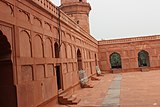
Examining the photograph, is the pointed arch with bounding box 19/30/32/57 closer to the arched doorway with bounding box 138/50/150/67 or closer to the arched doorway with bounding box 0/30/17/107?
the arched doorway with bounding box 0/30/17/107

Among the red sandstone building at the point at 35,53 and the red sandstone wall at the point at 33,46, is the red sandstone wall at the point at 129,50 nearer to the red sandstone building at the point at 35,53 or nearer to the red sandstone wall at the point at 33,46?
the red sandstone building at the point at 35,53

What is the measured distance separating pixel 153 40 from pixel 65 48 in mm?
17995

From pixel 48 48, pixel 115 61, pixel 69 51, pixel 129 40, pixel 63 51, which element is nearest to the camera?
pixel 48 48

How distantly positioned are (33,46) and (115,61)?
23051 mm

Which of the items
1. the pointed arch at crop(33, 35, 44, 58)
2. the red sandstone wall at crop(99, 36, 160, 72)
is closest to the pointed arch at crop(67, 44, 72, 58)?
the pointed arch at crop(33, 35, 44, 58)

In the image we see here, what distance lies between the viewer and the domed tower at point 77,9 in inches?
897

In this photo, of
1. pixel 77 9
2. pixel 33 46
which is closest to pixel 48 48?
pixel 33 46

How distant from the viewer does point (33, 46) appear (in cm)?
770

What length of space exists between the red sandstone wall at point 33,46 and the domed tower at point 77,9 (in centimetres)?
1161

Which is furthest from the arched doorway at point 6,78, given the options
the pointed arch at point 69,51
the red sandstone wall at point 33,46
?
the pointed arch at point 69,51

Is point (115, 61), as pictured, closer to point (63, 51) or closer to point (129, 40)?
point (129, 40)

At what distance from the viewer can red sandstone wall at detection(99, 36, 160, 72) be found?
2702 cm

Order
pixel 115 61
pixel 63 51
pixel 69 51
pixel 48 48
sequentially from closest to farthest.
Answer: pixel 48 48 < pixel 63 51 < pixel 69 51 < pixel 115 61

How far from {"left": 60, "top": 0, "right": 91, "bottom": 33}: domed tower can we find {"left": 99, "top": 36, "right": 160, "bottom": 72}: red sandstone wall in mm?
5666
